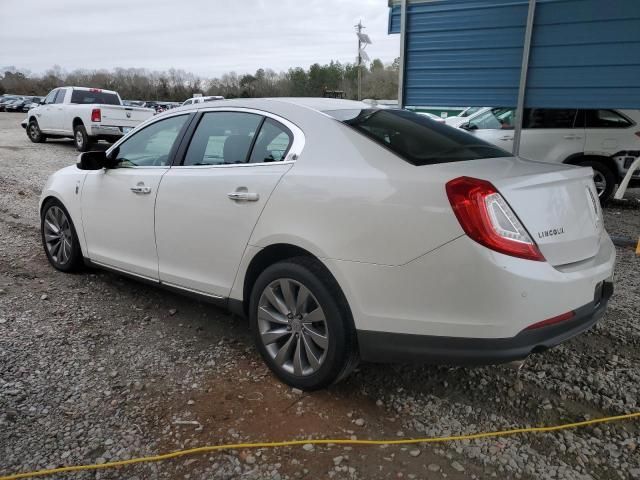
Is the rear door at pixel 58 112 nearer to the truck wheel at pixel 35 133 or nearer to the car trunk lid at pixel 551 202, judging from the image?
the truck wheel at pixel 35 133

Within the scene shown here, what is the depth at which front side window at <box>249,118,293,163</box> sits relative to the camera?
10.2 feet

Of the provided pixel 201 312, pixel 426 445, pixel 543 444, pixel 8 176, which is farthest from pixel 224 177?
pixel 8 176

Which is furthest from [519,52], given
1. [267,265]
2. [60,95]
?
[60,95]

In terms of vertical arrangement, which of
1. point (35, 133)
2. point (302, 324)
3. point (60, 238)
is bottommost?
point (35, 133)

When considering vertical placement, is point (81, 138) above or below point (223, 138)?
below

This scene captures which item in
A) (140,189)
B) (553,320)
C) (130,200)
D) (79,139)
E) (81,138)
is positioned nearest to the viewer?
(553,320)

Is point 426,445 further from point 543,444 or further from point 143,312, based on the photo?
point 143,312

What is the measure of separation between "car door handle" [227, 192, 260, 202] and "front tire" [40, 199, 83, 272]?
7.29 ft

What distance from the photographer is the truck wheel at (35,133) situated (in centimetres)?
1755

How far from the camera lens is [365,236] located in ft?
8.45

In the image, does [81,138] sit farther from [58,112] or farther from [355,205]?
[355,205]

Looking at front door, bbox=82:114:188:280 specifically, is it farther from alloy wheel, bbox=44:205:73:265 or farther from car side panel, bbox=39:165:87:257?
alloy wheel, bbox=44:205:73:265

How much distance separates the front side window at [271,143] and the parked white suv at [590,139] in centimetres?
625

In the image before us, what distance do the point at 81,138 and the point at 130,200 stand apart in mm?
12293
